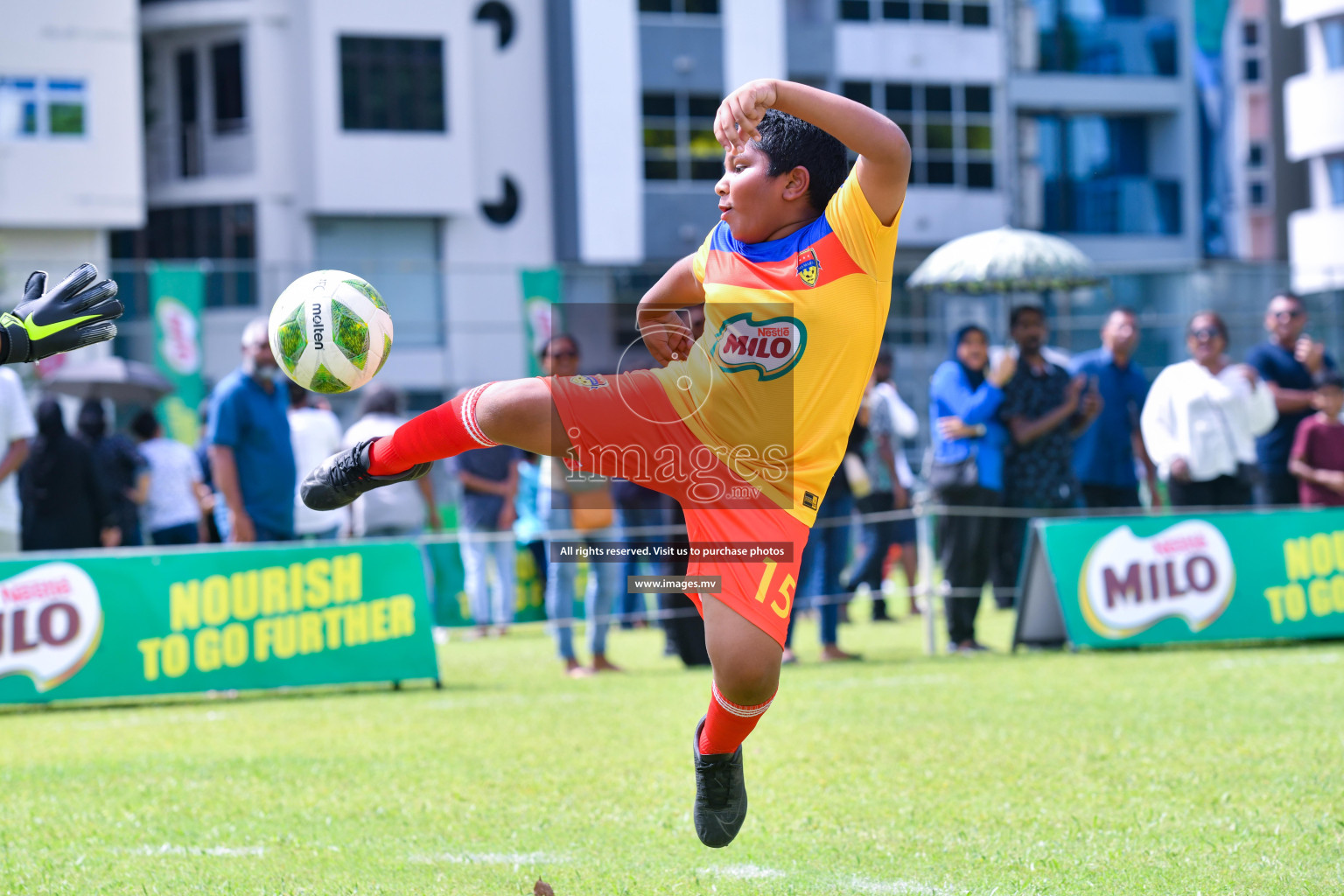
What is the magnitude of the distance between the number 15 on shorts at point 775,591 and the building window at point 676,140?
30644mm

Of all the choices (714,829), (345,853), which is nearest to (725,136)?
(714,829)

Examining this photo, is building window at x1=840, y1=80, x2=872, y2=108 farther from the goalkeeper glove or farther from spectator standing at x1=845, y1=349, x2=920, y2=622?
the goalkeeper glove

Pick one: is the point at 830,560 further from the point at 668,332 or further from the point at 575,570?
the point at 668,332

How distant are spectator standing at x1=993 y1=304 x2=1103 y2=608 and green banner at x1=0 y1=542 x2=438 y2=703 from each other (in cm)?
480

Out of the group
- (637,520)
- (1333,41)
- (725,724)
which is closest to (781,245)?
(725,724)

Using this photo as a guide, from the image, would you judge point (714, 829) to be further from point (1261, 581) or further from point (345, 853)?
point (1261, 581)

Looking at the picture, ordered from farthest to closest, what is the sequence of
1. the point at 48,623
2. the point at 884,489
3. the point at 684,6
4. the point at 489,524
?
the point at 684,6 < the point at 884,489 < the point at 489,524 < the point at 48,623

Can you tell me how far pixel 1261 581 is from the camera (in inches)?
449

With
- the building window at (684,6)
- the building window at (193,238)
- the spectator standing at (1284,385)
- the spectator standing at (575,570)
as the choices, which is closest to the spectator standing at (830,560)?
the spectator standing at (575,570)

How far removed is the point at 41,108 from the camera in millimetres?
31688

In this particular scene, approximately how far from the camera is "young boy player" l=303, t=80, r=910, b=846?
4.62 meters

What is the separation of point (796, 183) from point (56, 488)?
837 centimetres

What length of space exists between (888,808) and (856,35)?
105 ft

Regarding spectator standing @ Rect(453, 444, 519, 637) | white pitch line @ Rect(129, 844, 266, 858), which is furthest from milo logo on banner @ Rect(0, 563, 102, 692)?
white pitch line @ Rect(129, 844, 266, 858)
